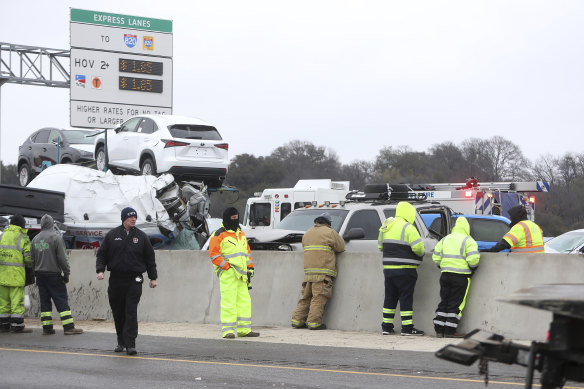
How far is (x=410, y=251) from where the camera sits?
13.6 metres

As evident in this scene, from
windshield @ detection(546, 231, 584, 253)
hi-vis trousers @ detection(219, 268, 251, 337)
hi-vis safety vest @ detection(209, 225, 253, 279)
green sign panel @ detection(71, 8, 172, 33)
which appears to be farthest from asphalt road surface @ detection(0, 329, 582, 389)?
green sign panel @ detection(71, 8, 172, 33)

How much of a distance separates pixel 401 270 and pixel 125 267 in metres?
3.81

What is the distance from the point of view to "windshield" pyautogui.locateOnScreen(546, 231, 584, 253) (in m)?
22.4

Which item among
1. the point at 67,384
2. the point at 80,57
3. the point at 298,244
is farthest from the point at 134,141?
the point at 67,384

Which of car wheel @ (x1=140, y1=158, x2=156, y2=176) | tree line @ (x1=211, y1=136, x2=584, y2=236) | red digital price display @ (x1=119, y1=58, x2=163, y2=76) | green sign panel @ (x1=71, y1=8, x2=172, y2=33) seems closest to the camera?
car wheel @ (x1=140, y1=158, x2=156, y2=176)

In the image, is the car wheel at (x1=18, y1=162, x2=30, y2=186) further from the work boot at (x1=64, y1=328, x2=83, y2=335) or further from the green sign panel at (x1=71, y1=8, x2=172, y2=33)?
the work boot at (x1=64, y1=328, x2=83, y2=335)

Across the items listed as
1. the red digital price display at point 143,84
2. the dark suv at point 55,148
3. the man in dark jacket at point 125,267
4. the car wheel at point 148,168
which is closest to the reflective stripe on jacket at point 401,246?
the man in dark jacket at point 125,267

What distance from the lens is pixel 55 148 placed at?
2805cm

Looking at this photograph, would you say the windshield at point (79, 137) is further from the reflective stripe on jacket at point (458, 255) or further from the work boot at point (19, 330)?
the reflective stripe on jacket at point (458, 255)

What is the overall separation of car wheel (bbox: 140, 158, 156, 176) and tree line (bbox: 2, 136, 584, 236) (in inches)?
1373

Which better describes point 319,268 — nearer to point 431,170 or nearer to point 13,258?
point 13,258

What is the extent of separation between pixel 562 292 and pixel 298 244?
1148 cm

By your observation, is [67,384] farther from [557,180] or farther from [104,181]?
[557,180]

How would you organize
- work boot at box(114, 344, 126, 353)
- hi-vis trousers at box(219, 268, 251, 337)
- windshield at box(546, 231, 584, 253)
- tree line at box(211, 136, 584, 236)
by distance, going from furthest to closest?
1. tree line at box(211, 136, 584, 236)
2. windshield at box(546, 231, 584, 253)
3. hi-vis trousers at box(219, 268, 251, 337)
4. work boot at box(114, 344, 126, 353)
